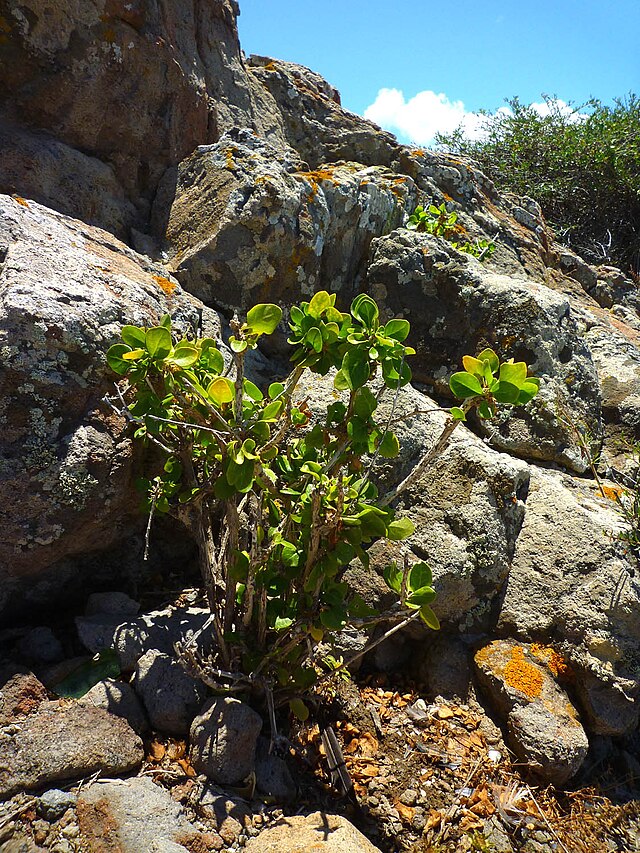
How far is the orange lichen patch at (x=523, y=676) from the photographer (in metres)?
2.73

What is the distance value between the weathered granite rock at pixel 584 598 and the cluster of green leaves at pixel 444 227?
2014 mm

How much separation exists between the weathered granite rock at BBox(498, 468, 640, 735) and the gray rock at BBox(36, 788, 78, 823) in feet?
6.70

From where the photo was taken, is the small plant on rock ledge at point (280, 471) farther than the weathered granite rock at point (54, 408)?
No

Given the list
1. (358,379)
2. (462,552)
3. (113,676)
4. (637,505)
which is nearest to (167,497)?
(113,676)

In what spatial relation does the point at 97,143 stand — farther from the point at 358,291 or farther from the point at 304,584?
the point at 304,584

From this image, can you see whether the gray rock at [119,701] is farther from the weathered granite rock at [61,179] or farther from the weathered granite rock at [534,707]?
the weathered granite rock at [61,179]

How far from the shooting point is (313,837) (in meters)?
2.00

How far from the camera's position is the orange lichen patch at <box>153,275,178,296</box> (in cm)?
306

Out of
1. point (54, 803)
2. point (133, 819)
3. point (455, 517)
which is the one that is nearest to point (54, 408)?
point (54, 803)

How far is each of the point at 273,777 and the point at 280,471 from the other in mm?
1172

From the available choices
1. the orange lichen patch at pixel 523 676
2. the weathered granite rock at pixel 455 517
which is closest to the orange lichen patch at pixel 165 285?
the weathered granite rock at pixel 455 517

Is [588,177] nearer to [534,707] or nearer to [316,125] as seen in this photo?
[316,125]

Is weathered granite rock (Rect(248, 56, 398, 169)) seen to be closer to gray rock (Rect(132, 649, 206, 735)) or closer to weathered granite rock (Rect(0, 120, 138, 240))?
weathered granite rock (Rect(0, 120, 138, 240))

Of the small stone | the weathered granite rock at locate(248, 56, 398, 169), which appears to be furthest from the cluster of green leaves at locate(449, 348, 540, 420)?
the weathered granite rock at locate(248, 56, 398, 169)
